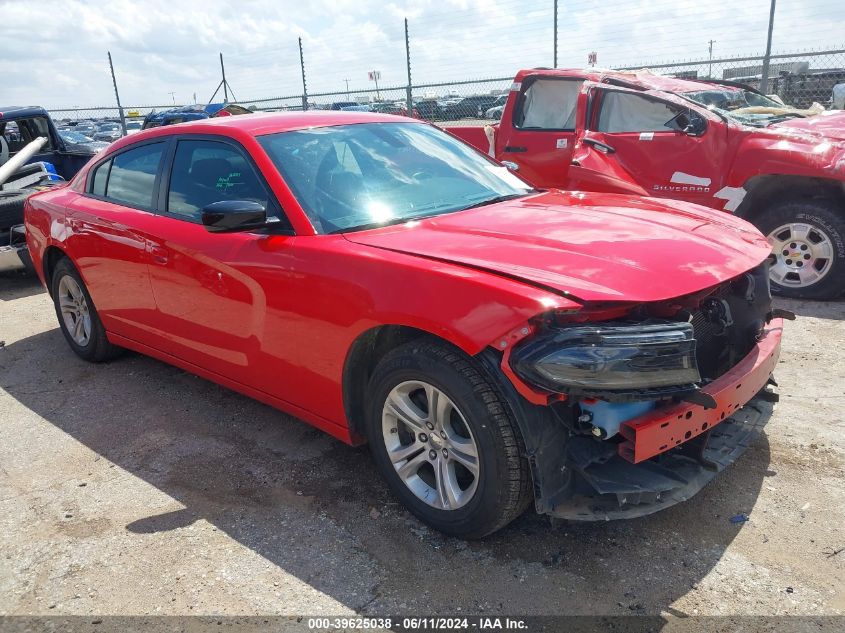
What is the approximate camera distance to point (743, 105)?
329 inches

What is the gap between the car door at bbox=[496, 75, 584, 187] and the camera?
6.74 metres

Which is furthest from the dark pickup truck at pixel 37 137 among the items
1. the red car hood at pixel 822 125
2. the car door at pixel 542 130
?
the red car hood at pixel 822 125

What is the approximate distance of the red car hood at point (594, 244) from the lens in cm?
246

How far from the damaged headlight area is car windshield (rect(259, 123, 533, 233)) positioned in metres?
1.19

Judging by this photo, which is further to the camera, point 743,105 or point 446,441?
point 743,105

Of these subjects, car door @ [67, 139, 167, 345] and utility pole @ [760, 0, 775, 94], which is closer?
car door @ [67, 139, 167, 345]

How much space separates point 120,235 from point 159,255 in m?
0.50

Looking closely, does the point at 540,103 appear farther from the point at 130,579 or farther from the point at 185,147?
the point at 130,579

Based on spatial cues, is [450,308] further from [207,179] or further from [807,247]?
[807,247]

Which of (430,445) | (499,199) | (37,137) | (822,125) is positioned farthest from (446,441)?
(37,137)

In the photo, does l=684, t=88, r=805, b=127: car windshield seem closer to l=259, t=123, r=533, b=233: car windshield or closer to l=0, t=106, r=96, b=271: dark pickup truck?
l=259, t=123, r=533, b=233: car windshield

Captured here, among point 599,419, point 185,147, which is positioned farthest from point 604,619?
point 185,147

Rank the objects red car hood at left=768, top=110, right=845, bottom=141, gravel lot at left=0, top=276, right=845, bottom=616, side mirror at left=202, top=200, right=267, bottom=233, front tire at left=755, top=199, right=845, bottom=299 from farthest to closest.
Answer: red car hood at left=768, top=110, right=845, bottom=141 < front tire at left=755, top=199, right=845, bottom=299 < side mirror at left=202, top=200, right=267, bottom=233 < gravel lot at left=0, top=276, right=845, bottom=616

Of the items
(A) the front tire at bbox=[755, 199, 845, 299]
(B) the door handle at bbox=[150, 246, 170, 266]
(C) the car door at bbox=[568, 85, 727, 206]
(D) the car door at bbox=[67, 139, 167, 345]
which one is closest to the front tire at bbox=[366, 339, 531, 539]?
(B) the door handle at bbox=[150, 246, 170, 266]
